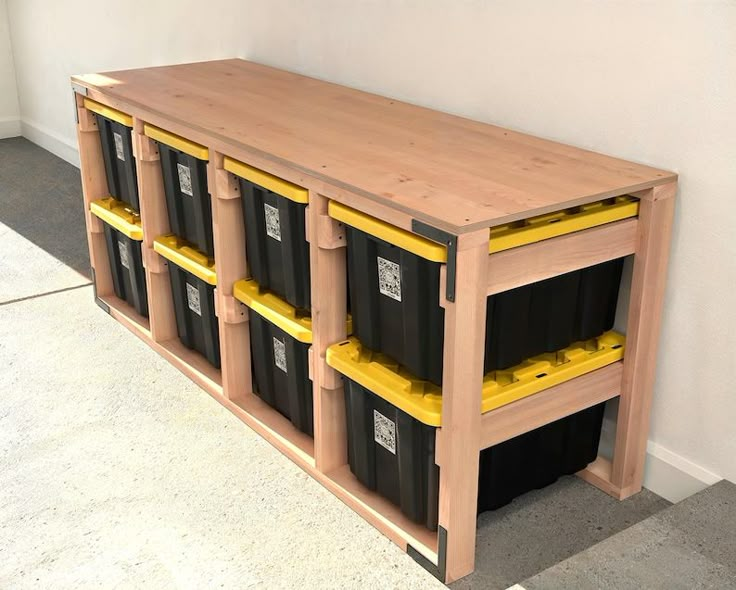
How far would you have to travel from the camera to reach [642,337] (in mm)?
2504

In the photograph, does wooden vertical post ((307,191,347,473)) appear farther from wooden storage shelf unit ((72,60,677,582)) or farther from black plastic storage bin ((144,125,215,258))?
black plastic storage bin ((144,125,215,258))

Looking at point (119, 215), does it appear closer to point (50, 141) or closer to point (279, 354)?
point (279, 354)

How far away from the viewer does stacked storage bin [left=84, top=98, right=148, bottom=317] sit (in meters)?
3.42

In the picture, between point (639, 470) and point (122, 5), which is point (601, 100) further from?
point (122, 5)

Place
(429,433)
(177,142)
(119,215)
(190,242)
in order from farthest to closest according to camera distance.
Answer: (119,215)
(190,242)
(177,142)
(429,433)

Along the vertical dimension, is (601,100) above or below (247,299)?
above

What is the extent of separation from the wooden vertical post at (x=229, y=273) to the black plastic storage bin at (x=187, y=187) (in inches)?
4.3

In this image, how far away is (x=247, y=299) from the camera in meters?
2.91

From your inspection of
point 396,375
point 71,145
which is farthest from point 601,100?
point 71,145

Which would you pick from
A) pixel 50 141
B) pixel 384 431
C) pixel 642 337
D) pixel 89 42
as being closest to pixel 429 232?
pixel 384 431

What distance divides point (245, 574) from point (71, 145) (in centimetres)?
375

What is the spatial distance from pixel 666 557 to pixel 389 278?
35.2 inches

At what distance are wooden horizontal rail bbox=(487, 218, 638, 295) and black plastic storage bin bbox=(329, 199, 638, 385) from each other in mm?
27

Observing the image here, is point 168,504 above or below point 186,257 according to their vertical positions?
below
